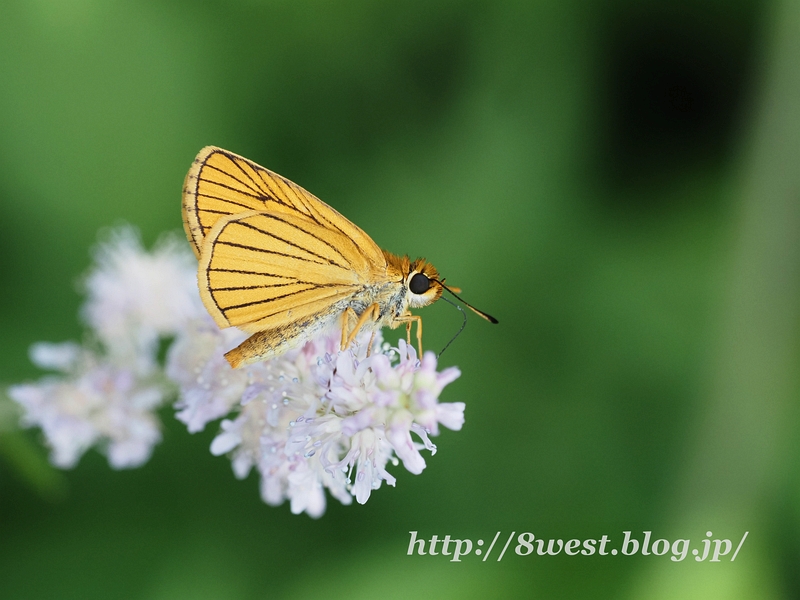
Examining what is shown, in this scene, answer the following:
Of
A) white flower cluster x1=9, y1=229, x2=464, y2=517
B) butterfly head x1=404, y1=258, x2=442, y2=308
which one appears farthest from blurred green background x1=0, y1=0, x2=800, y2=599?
butterfly head x1=404, y1=258, x2=442, y2=308

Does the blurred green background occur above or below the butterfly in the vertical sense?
above

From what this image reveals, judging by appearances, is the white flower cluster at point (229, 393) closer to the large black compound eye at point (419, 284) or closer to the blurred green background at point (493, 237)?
the large black compound eye at point (419, 284)

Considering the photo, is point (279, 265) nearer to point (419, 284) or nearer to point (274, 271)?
point (274, 271)

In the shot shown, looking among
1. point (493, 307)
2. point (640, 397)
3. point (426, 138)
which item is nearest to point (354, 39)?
point (426, 138)

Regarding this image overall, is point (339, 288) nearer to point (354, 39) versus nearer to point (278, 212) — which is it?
point (278, 212)

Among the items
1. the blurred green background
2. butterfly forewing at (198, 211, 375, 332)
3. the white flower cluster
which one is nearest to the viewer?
the white flower cluster

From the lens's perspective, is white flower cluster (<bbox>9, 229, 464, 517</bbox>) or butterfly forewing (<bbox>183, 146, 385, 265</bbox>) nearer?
white flower cluster (<bbox>9, 229, 464, 517</bbox>)

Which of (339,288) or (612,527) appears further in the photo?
(612,527)

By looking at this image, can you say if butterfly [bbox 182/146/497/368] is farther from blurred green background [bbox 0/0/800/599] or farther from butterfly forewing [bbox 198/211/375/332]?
blurred green background [bbox 0/0/800/599]
